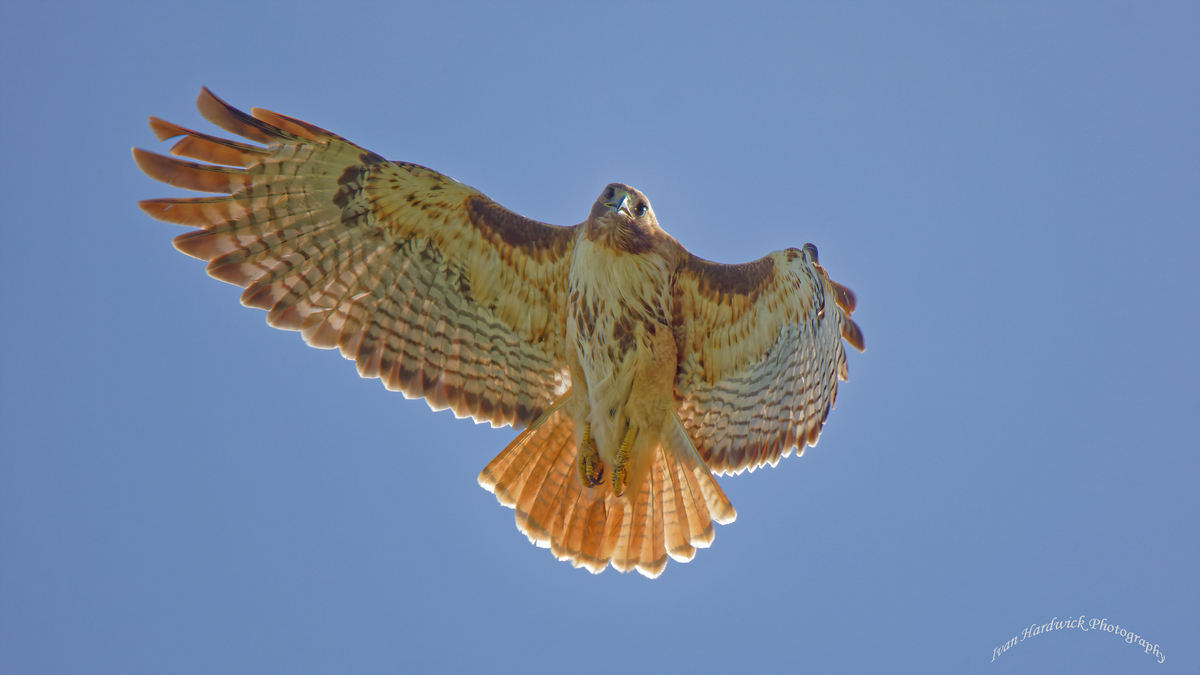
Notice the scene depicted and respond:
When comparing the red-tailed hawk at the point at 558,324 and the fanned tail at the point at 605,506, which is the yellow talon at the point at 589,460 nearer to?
the red-tailed hawk at the point at 558,324

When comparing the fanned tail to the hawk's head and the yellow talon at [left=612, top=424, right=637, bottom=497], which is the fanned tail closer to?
the yellow talon at [left=612, top=424, right=637, bottom=497]

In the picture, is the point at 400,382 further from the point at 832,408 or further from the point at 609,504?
the point at 832,408

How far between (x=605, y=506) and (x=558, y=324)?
1.35m

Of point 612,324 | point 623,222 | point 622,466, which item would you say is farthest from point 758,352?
point 623,222

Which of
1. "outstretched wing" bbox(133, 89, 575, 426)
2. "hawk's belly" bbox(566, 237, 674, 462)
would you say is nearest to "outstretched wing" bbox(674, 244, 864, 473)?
"hawk's belly" bbox(566, 237, 674, 462)

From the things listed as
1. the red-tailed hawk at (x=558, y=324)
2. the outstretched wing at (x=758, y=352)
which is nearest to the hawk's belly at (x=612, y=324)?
the red-tailed hawk at (x=558, y=324)

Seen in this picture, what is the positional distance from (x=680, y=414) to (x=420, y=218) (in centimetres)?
236

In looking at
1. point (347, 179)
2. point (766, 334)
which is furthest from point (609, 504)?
point (347, 179)

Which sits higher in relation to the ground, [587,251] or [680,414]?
[587,251]

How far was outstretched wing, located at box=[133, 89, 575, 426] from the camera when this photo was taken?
20.2 ft

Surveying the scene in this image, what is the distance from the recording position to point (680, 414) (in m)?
6.99

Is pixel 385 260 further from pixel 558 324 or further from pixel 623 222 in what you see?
pixel 623 222

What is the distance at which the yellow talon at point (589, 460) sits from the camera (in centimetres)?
652

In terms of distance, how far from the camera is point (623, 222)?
629cm
